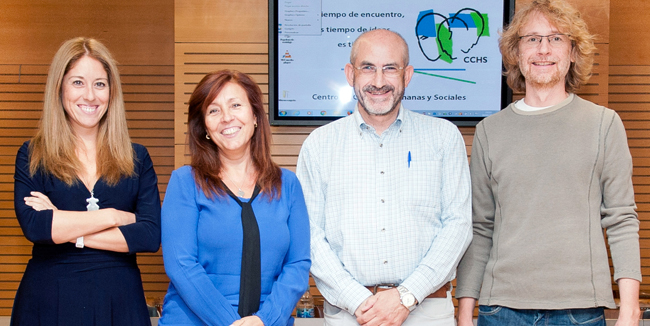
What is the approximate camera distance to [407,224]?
220 cm

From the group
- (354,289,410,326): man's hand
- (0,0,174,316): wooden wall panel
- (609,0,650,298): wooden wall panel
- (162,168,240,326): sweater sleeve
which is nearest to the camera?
(162,168,240,326): sweater sleeve

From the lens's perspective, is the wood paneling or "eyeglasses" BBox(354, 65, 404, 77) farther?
the wood paneling

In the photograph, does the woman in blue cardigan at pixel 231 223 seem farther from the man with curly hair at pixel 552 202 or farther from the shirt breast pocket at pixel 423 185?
the man with curly hair at pixel 552 202

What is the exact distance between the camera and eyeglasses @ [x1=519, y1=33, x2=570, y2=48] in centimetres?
223

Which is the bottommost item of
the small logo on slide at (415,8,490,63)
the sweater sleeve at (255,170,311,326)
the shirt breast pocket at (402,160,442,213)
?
the sweater sleeve at (255,170,311,326)

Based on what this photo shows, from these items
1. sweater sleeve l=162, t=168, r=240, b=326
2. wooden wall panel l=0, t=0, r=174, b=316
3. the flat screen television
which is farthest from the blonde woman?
wooden wall panel l=0, t=0, r=174, b=316

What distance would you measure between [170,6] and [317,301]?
10.3 ft

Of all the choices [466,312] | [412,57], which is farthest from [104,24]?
[466,312]

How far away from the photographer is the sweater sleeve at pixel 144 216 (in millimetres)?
2047

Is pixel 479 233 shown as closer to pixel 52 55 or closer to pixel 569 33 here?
pixel 569 33

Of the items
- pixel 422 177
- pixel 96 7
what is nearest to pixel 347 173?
pixel 422 177

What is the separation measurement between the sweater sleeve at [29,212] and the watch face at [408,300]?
51.9 inches

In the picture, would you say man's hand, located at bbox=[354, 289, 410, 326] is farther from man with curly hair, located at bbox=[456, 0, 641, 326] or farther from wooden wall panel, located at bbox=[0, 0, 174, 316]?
wooden wall panel, located at bbox=[0, 0, 174, 316]

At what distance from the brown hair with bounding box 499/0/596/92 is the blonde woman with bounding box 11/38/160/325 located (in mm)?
1652
